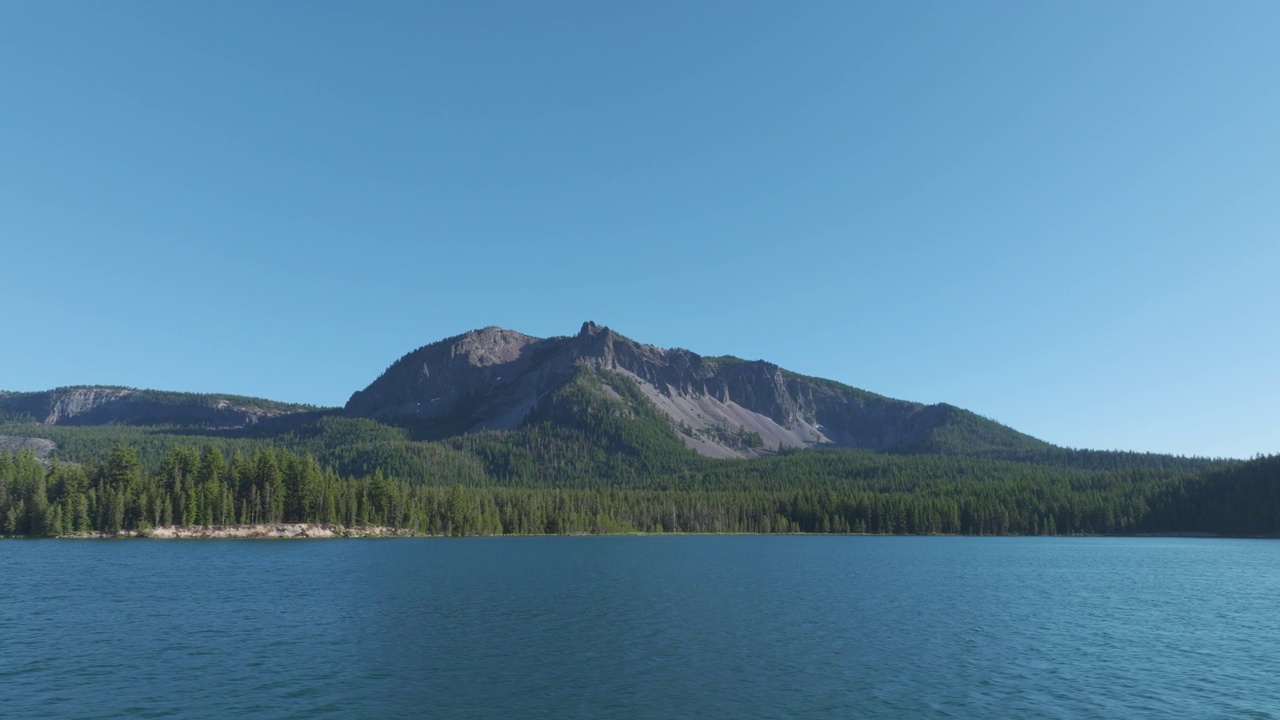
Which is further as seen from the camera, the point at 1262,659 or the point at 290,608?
the point at 290,608

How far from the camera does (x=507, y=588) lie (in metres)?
89.8

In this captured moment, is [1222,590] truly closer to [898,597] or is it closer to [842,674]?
[898,597]

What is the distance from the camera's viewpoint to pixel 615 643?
56656 mm

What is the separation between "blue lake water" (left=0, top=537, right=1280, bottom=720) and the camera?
41219mm

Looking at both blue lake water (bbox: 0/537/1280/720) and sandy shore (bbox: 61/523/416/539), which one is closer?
blue lake water (bbox: 0/537/1280/720)

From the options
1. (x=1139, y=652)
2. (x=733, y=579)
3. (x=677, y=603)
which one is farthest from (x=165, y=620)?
(x=1139, y=652)

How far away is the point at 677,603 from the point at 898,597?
24806 mm

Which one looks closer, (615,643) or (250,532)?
(615,643)

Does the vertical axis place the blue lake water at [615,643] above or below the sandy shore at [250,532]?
above

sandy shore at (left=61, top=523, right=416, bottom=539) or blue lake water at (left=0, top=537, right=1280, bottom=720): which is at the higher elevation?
blue lake water at (left=0, top=537, right=1280, bottom=720)

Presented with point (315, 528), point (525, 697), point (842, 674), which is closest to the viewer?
point (525, 697)

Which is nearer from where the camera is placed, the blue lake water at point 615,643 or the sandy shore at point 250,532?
the blue lake water at point 615,643

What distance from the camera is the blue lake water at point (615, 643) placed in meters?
41.2

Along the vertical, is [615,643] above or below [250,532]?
above
